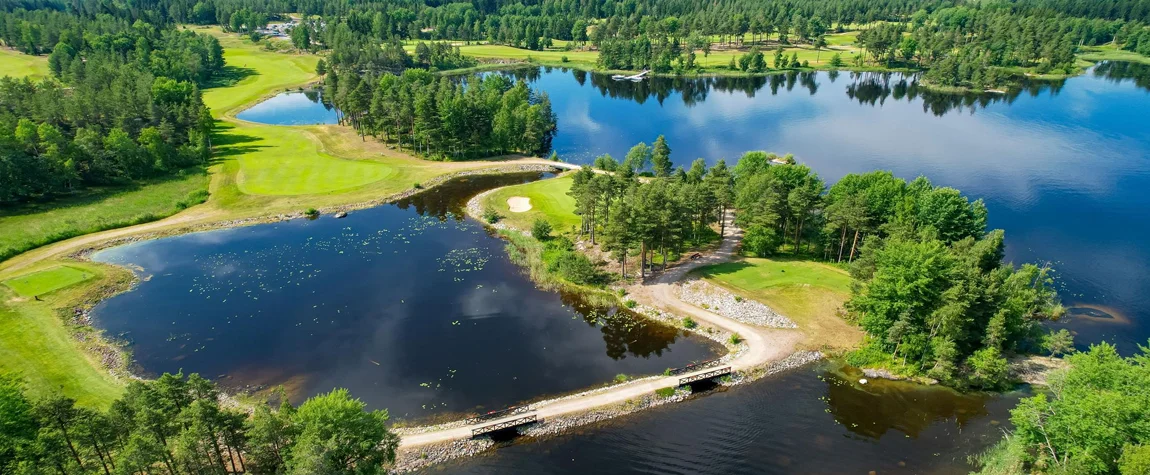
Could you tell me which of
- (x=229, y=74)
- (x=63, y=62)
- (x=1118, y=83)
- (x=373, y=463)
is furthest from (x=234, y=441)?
(x=1118, y=83)

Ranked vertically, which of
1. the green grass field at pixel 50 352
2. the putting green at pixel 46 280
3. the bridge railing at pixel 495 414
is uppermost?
the putting green at pixel 46 280

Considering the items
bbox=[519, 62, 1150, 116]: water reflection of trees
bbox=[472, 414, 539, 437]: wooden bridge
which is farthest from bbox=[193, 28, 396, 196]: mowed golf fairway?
bbox=[519, 62, 1150, 116]: water reflection of trees

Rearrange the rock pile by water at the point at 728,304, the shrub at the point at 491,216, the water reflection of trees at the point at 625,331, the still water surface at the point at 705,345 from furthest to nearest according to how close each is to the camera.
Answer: the shrub at the point at 491,216, the rock pile by water at the point at 728,304, the water reflection of trees at the point at 625,331, the still water surface at the point at 705,345

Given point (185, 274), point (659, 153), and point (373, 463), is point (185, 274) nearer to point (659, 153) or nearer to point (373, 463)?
point (373, 463)

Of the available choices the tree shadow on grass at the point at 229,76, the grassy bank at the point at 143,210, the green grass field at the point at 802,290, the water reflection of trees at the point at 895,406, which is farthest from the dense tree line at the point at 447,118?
the water reflection of trees at the point at 895,406

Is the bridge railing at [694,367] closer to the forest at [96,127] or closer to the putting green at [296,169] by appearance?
the putting green at [296,169]

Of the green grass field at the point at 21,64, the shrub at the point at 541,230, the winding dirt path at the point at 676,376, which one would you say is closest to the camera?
the winding dirt path at the point at 676,376
